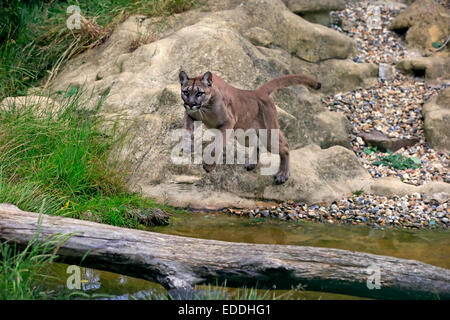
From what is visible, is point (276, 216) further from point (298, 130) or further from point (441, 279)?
point (441, 279)

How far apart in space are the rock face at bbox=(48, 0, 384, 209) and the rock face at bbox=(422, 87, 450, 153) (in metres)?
1.30

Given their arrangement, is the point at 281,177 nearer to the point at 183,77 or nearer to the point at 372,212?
the point at 372,212

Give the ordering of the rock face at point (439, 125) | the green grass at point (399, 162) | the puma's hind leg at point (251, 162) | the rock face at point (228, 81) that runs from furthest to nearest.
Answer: the rock face at point (439, 125)
the green grass at point (399, 162)
the puma's hind leg at point (251, 162)
the rock face at point (228, 81)

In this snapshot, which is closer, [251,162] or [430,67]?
[251,162]

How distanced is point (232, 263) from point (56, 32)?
673 cm

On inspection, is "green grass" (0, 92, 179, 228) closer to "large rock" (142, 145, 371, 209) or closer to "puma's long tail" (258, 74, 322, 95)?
"large rock" (142, 145, 371, 209)

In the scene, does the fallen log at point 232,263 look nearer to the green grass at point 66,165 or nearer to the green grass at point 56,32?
the green grass at point 66,165

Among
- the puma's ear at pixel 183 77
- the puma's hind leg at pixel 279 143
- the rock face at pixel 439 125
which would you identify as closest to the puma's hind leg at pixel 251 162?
the puma's hind leg at pixel 279 143

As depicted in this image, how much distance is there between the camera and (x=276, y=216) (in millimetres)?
6336

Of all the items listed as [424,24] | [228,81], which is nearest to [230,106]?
[228,81]

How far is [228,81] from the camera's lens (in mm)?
7520

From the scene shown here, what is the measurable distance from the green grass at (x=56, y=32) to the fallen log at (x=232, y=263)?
540cm

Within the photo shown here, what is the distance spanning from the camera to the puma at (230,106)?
5641mm
